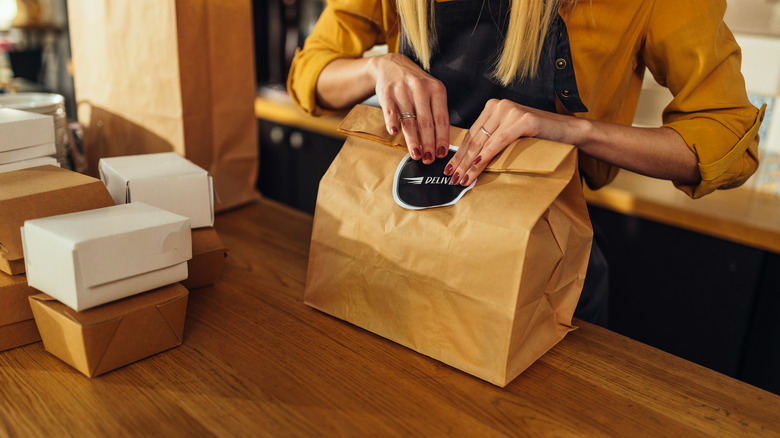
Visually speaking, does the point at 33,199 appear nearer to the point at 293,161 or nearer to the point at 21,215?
the point at 21,215

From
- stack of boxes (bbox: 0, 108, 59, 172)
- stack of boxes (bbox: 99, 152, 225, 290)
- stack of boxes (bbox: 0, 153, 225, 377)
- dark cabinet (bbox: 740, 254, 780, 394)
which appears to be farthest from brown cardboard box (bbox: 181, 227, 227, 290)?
dark cabinet (bbox: 740, 254, 780, 394)

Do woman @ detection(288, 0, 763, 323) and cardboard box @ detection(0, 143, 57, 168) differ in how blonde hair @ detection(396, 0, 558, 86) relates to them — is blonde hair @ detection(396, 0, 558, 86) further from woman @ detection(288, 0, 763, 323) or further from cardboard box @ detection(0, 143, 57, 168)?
cardboard box @ detection(0, 143, 57, 168)

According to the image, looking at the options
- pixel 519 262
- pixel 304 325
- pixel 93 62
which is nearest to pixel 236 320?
pixel 304 325

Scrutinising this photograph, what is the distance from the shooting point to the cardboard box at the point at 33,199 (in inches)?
23.7

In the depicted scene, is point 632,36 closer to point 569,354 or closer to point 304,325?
point 569,354

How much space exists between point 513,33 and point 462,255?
33 cm

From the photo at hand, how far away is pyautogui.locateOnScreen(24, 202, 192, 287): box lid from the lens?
545 mm

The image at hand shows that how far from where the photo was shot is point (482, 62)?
2.77 feet

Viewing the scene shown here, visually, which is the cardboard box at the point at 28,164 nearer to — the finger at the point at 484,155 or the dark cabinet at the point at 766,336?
the finger at the point at 484,155

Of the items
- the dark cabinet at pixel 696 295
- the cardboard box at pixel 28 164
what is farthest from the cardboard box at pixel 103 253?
the dark cabinet at pixel 696 295

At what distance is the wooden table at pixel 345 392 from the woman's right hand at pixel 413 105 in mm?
238

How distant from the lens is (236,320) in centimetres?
71

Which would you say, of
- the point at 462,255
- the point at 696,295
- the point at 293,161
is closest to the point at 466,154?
the point at 462,255

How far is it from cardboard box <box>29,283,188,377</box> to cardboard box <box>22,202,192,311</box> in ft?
0.04
